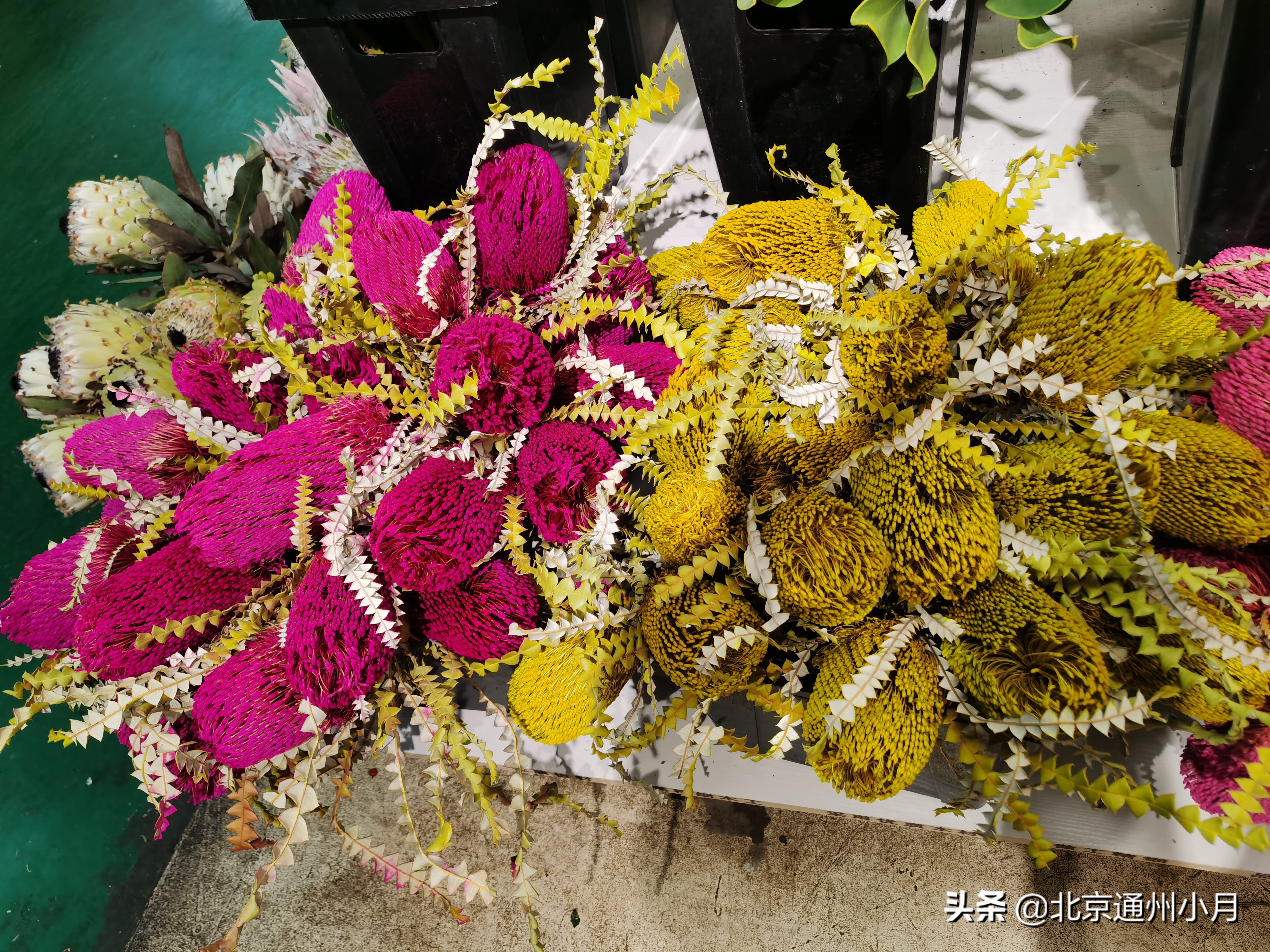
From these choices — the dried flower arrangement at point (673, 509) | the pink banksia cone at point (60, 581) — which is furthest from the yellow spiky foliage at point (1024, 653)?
the pink banksia cone at point (60, 581)

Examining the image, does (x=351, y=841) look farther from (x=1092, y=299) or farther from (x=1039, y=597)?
(x=1092, y=299)

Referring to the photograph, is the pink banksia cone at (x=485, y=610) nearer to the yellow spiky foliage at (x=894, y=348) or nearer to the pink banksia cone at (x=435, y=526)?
the pink banksia cone at (x=435, y=526)

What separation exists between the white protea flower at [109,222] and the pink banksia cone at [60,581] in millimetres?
358

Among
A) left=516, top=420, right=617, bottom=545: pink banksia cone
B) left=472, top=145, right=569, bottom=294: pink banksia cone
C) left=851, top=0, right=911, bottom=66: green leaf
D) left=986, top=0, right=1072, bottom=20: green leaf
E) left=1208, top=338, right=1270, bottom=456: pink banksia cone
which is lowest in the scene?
left=1208, top=338, right=1270, bottom=456: pink banksia cone

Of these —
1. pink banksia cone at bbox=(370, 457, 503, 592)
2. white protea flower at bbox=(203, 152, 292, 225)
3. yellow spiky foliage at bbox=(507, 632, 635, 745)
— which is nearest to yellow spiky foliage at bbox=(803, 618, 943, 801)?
yellow spiky foliage at bbox=(507, 632, 635, 745)

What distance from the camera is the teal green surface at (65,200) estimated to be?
2.65 feet

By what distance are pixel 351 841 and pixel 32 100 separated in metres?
0.97

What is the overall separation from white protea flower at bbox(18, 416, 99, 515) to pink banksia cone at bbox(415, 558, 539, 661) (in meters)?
0.48

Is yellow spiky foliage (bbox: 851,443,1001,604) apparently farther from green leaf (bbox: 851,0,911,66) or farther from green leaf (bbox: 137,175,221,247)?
green leaf (bbox: 137,175,221,247)

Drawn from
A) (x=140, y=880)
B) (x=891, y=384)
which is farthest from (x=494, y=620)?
(x=140, y=880)

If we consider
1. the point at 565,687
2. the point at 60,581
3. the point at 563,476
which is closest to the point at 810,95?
the point at 563,476

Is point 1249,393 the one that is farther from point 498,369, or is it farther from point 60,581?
point 60,581

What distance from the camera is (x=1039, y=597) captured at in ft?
1.21

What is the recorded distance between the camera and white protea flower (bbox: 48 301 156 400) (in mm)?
685
